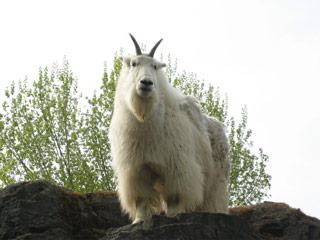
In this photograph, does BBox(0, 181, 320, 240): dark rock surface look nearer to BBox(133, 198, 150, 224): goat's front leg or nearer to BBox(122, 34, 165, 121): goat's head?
BBox(133, 198, 150, 224): goat's front leg

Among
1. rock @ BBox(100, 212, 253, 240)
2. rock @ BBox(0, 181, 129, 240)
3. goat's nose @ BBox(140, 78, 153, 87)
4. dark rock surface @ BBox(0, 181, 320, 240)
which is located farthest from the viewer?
rock @ BBox(0, 181, 129, 240)

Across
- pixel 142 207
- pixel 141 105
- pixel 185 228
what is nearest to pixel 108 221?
pixel 142 207

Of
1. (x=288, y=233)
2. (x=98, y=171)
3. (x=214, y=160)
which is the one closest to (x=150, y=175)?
(x=214, y=160)

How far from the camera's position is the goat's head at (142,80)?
294 inches

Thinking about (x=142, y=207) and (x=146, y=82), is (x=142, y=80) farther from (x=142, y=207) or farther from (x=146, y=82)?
(x=142, y=207)

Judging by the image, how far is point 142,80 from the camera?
7461mm

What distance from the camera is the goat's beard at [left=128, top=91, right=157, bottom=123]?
759cm

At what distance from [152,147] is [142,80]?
103 centimetres

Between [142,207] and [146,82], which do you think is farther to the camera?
[142,207]

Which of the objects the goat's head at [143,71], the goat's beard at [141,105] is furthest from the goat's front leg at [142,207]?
the goat's head at [143,71]

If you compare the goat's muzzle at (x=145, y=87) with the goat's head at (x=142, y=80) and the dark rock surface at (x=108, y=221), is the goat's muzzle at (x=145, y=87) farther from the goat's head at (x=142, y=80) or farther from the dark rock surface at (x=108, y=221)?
the dark rock surface at (x=108, y=221)

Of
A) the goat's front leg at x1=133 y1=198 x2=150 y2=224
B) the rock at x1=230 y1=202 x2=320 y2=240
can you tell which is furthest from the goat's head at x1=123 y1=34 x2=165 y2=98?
the rock at x1=230 y1=202 x2=320 y2=240

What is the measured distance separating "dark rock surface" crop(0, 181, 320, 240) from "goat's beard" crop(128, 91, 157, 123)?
1.62 meters

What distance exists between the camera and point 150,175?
793 cm
